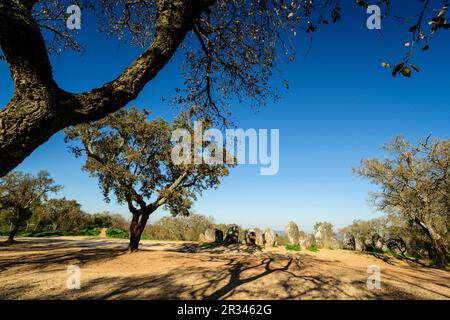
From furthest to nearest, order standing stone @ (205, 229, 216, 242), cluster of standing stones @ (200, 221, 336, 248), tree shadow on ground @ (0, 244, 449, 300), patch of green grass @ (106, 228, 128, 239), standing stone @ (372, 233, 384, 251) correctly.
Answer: patch of green grass @ (106, 228, 128, 239)
standing stone @ (205, 229, 216, 242)
cluster of standing stones @ (200, 221, 336, 248)
standing stone @ (372, 233, 384, 251)
tree shadow on ground @ (0, 244, 449, 300)

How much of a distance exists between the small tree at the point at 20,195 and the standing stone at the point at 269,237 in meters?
20.9

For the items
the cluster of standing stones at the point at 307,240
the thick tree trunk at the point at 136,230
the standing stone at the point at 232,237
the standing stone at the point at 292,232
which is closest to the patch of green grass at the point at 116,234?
the standing stone at the point at 232,237

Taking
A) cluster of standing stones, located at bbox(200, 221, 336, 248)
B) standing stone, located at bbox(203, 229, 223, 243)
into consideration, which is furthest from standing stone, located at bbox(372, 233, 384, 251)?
standing stone, located at bbox(203, 229, 223, 243)

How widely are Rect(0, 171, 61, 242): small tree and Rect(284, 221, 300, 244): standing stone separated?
74.9 feet

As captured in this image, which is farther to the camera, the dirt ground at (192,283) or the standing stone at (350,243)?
the standing stone at (350,243)

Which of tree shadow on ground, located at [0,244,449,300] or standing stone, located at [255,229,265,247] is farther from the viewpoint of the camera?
standing stone, located at [255,229,265,247]

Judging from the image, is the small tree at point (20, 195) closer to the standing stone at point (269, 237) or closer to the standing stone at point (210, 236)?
the standing stone at point (210, 236)

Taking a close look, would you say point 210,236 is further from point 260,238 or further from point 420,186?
point 420,186

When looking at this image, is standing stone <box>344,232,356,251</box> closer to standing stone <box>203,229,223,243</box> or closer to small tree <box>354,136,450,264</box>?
small tree <box>354,136,450,264</box>

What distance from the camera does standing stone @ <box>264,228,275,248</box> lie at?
21.2 meters

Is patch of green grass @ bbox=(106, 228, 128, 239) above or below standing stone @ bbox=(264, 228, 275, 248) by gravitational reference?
below

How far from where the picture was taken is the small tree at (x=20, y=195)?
67.9 feet
